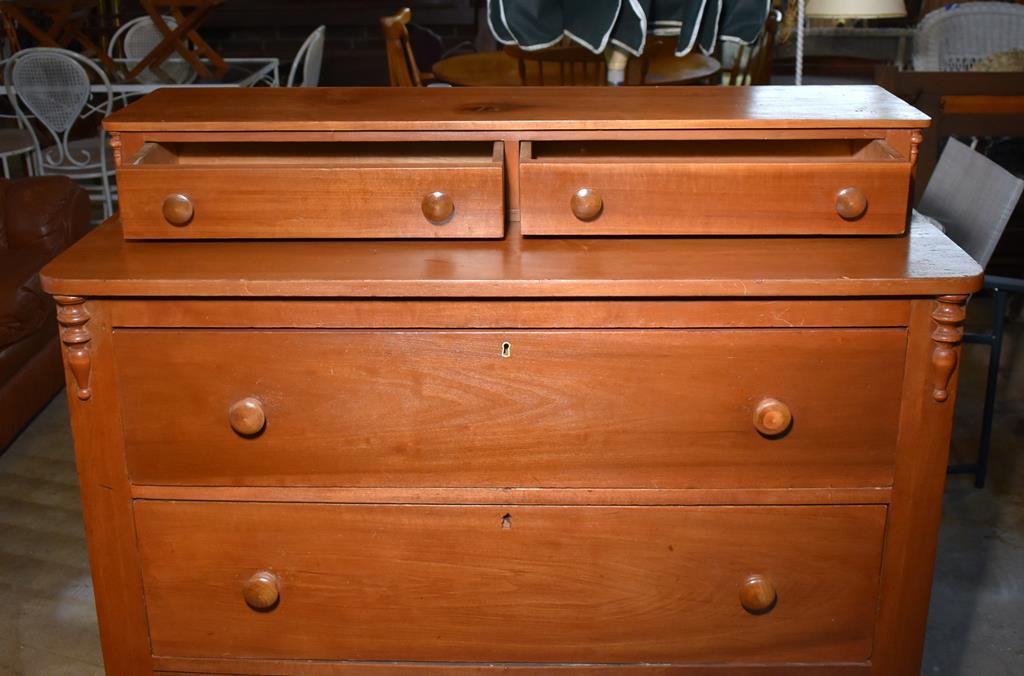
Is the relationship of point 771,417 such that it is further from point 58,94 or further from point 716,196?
point 58,94

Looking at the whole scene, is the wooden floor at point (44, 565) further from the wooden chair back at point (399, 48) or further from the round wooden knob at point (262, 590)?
the wooden chair back at point (399, 48)

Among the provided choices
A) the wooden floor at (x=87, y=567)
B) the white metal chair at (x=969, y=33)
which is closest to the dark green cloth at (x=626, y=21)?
the wooden floor at (x=87, y=567)

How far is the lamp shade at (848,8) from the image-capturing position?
402 cm

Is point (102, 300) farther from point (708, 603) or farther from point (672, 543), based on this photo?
point (708, 603)

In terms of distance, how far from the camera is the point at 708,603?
1676 millimetres

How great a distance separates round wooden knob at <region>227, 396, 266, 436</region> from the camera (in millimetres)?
1560

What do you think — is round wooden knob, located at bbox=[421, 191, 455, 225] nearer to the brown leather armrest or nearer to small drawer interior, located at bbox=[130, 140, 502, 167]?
small drawer interior, located at bbox=[130, 140, 502, 167]

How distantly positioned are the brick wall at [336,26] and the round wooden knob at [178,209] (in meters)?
6.27

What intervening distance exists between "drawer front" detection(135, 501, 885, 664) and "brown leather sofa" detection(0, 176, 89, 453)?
1665 millimetres

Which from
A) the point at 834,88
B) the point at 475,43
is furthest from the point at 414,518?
the point at 475,43

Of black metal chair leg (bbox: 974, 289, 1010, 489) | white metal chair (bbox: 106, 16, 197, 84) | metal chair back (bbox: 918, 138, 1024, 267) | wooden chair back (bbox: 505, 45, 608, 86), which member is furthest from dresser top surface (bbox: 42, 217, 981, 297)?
white metal chair (bbox: 106, 16, 197, 84)

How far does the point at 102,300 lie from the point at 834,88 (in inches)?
48.6

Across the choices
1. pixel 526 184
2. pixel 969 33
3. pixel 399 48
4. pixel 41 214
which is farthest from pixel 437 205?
pixel 969 33

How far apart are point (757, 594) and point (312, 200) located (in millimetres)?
872
